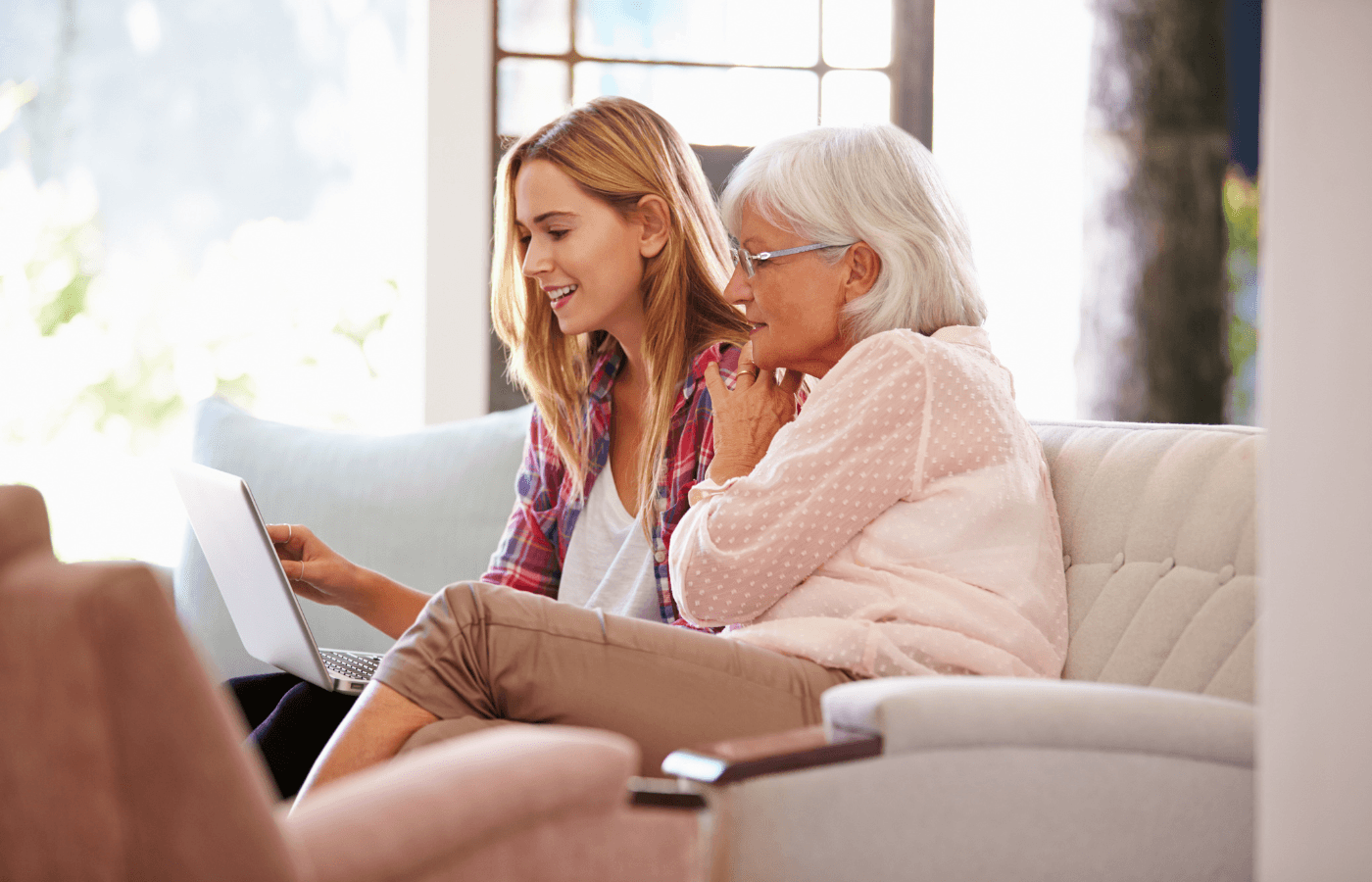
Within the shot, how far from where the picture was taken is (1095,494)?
1.50 meters

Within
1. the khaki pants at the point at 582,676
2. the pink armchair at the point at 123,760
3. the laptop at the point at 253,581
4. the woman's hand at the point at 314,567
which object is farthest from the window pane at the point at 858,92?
the pink armchair at the point at 123,760

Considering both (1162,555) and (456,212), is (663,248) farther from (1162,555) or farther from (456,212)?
(456,212)

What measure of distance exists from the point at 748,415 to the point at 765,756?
73cm

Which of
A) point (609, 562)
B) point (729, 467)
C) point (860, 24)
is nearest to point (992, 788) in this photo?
point (729, 467)

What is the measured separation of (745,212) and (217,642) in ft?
4.34

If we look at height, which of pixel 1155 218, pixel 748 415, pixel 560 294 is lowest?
pixel 748 415

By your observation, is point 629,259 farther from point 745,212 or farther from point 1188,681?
point 1188,681

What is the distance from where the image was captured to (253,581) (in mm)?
1592

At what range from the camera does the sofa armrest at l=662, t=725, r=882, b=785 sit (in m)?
0.95

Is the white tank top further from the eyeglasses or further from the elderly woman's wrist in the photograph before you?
the eyeglasses

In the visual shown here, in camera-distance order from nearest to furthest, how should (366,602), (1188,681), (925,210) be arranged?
(1188,681) → (925,210) → (366,602)

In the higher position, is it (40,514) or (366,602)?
(40,514)

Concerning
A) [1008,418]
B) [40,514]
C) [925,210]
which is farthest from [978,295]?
[40,514]

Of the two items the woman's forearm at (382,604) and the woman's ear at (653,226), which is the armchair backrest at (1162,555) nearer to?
the woman's ear at (653,226)
